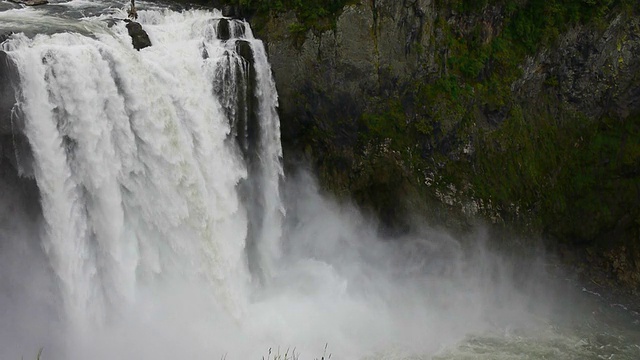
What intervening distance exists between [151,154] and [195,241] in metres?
2.67

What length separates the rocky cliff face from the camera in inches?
735

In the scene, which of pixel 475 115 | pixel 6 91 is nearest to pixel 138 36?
pixel 6 91

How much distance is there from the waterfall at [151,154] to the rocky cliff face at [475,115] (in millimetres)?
1990

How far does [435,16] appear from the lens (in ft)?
63.2

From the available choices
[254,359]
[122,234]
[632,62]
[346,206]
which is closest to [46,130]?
[122,234]

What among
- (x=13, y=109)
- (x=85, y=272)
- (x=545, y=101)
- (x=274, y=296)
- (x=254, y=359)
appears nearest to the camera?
(x=13, y=109)

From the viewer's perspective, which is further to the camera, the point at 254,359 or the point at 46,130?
the point at 254,359

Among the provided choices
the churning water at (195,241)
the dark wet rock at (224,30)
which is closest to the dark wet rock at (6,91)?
the churning water at (195,241)

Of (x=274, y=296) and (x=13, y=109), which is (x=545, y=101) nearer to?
(x=274, y=296)

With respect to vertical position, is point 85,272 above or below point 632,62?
below

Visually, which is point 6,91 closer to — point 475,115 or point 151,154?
point 151,154

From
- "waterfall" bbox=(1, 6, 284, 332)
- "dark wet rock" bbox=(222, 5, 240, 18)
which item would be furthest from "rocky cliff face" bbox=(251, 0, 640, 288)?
"waterfall" bbox=(1, 6, 284, 332)

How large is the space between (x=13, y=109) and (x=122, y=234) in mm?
3920

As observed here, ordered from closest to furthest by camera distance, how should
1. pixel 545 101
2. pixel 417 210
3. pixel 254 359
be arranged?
pixel 254 359, pixel 417 210, pixel 545 101
